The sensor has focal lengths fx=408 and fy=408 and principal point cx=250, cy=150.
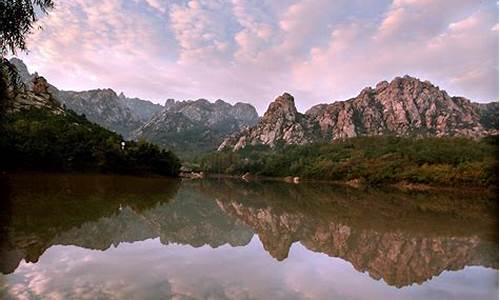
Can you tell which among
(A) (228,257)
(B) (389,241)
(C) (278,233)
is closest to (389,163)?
(C) (278,233)

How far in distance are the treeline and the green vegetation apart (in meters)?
50.1

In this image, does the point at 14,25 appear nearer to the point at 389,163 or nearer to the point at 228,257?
the point at 228,257

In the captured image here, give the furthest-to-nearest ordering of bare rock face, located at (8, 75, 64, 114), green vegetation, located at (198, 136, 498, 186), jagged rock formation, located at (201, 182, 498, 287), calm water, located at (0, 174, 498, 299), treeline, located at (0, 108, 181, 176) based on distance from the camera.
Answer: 1. green vegetation, located at (198, 136, 498, 186)
2. bare rock face, located at (8, 75, 64, 114)
3. treeline, located at (0, 108, 181, 176)
4. jagged rock formation, located at (201, 182, 498, 287)
5. calm water, located at (0, 174, 498, 299)

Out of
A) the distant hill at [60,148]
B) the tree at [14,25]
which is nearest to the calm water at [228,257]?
the tree at [14,25]

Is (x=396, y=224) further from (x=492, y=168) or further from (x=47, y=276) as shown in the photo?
(x=492, y=168)

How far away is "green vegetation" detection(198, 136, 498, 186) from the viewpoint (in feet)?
266

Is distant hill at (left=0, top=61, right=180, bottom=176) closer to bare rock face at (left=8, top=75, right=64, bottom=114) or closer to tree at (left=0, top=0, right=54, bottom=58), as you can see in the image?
bare rock face at (left=8, top=75, right=64, bottom=114)

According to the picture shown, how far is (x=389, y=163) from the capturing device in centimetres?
10031

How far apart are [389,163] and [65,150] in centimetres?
7326

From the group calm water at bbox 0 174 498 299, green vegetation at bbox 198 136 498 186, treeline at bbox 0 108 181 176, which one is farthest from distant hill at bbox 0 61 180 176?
green vegetation at bbox 198 136 498 186

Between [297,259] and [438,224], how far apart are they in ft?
39.0

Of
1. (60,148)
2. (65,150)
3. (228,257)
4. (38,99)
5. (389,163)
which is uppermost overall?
(38,99)

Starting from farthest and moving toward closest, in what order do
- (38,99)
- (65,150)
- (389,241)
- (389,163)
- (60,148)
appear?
(389,163) → (38,99) → (65,150) → (60,148) → (389,241)

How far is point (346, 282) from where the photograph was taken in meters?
9.18
